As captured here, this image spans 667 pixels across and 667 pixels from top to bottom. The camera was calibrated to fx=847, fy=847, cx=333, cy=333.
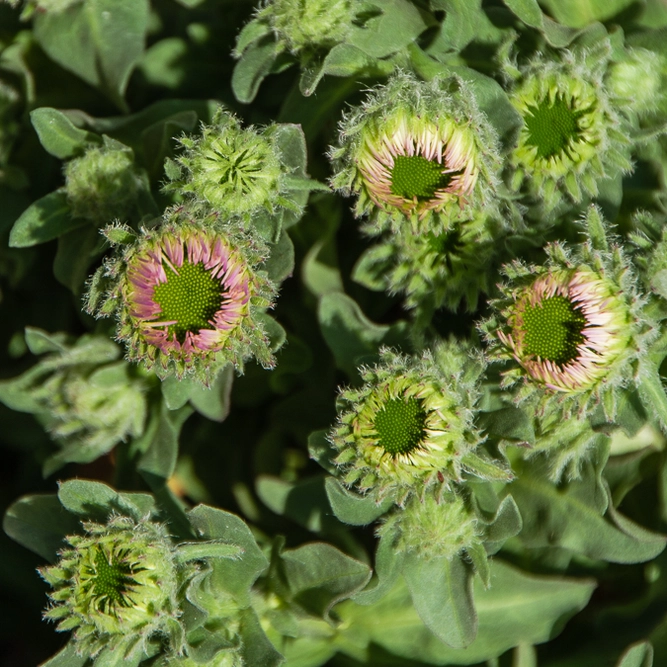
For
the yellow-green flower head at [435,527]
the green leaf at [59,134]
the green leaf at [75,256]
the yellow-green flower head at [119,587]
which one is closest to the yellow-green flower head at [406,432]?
the yellow-green flower head at [435,527]

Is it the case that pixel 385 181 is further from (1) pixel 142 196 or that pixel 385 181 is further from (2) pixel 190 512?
(2) pixel 190 512

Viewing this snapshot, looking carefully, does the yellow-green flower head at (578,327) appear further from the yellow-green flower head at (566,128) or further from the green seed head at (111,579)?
the green seed head at (111,579)

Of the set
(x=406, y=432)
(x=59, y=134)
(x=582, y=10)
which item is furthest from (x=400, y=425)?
(x=582, y=10)

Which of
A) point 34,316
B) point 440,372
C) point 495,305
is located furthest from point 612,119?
point 34,316

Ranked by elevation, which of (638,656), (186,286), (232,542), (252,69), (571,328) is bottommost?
(638,656)

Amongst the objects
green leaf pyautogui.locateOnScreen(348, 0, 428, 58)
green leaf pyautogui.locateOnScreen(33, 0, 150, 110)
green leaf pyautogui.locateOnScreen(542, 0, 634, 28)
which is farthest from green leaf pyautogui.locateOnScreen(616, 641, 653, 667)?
green leaf pyautogui.locateOnScreen(33, 0, 150, 110)

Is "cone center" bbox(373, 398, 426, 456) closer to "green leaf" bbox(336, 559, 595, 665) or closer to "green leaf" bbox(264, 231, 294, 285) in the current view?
"green leaf" bbox(264, 231, 294, 285)

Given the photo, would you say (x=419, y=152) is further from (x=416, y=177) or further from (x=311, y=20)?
(x=311, y=20)
